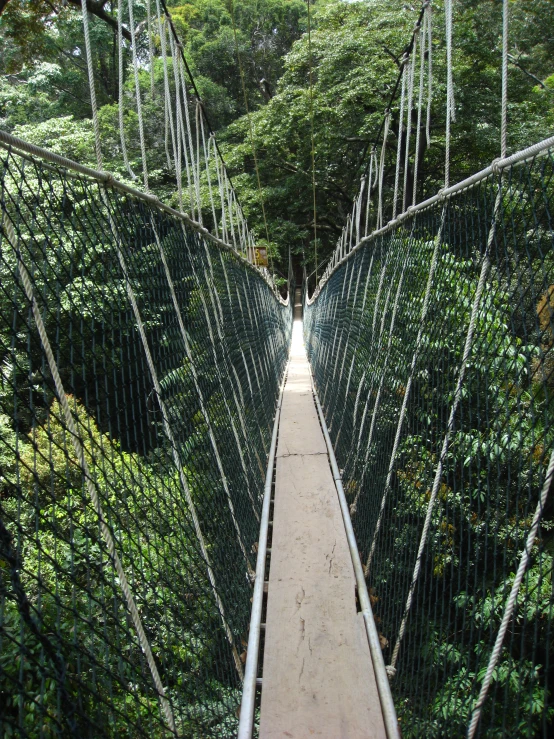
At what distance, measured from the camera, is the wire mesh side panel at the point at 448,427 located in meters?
1.04

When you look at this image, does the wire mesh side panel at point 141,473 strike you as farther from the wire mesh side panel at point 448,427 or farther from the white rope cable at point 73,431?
the wire mesh side panel at point 448,427

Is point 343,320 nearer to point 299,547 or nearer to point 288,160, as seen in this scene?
point 299,547

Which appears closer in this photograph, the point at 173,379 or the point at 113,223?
the point at 113,223

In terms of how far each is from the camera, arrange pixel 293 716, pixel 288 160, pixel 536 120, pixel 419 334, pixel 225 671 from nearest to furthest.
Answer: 1. pixel 293 716
2. pixel 225 671
3. pixel 419 334
4. pixel 536 120
5. pixel 288 160

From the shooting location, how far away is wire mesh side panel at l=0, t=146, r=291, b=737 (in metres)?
0.97

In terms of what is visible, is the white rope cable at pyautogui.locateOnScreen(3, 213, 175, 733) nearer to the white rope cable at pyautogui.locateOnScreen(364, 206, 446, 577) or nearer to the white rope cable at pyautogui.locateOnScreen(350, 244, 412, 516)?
the white rope cable at pyautogui.locateOnScreen(364, 206, 446, 577)

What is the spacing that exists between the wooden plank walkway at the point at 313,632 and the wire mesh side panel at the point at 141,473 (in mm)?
124

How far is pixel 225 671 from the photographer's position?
146 cm

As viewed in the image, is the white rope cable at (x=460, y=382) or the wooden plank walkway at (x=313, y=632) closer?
the white rope cable at (x=460, y=382)

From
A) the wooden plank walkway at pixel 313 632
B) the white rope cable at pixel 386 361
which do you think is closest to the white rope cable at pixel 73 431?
the wooden plank walkway at pixel 313 632

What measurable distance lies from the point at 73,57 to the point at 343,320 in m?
11.9

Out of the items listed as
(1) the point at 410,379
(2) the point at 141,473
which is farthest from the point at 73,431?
(1) the point at 410,379

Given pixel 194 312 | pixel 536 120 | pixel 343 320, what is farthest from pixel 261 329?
pixel 536 120

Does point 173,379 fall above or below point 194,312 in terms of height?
below
